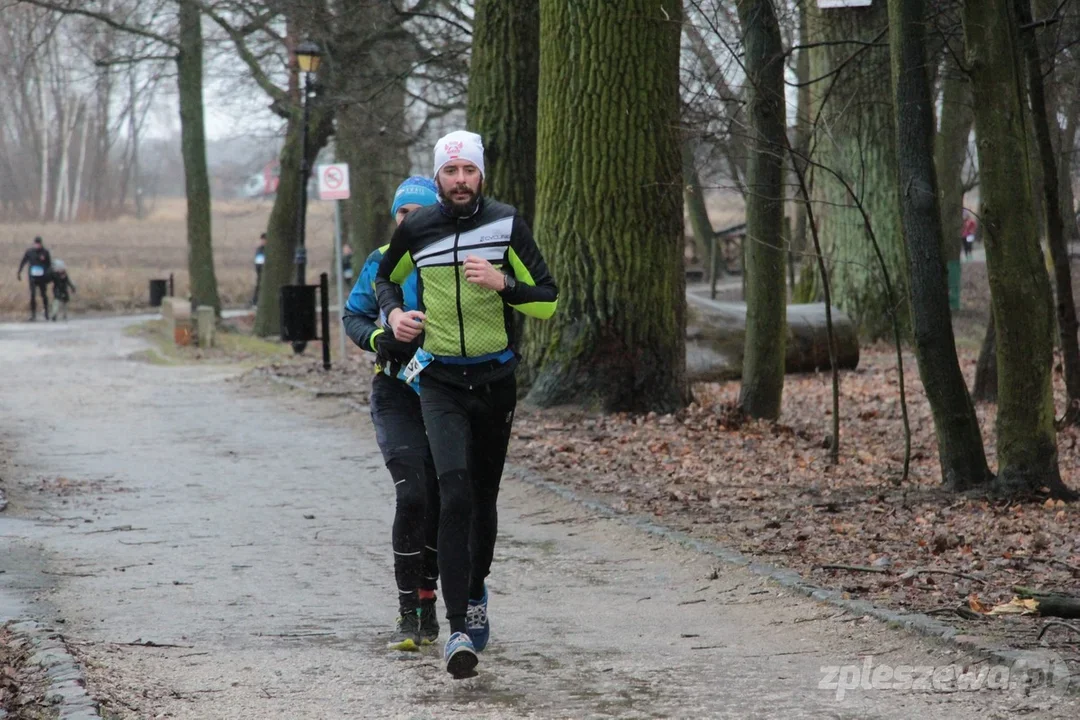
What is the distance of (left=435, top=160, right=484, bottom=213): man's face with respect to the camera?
5410 mm

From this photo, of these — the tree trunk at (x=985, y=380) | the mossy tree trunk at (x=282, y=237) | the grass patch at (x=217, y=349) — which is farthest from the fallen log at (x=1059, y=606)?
the mossy tree trunk at (x=282, y=237)

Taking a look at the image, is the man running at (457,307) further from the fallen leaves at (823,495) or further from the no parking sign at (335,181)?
the no parking sign at (335,181)

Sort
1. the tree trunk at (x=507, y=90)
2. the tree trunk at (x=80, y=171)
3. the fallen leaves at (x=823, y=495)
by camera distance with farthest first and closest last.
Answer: the tree trunk at (x=80, y=171), the tree trunk at (x=507, y=90), the fallen leaves at (x=823, y=495)

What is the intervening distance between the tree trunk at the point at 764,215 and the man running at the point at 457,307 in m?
5.41

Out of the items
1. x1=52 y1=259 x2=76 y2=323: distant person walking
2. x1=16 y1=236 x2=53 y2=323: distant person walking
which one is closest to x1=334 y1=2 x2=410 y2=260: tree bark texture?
x1=16 y1=236 x2=53 y2=323: distant person walking

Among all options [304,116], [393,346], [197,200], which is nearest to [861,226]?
[304,116]

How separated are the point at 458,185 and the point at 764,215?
22.7 ft

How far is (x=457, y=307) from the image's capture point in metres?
5.42

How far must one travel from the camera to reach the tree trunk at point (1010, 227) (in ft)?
27.0

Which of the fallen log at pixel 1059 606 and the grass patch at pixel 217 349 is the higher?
the grass patch at pixel 217 349

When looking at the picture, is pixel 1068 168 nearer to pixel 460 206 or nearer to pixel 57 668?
pixel 460 206

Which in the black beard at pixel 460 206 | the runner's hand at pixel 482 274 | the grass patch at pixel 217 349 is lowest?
the grass patch at pixel 217 349

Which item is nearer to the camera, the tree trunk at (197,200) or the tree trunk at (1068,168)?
the tree trunk at (1068,168)

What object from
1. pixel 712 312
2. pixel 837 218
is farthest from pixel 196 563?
pixel 837 218
